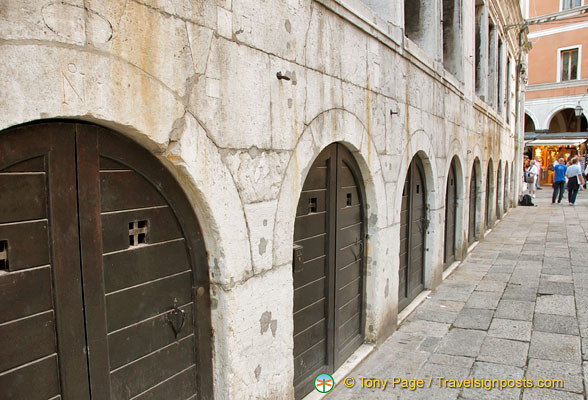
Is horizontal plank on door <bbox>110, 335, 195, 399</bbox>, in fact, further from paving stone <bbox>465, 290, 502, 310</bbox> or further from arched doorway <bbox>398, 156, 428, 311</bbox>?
paving stone <bbox>465, 290, 502, 310</bbox>

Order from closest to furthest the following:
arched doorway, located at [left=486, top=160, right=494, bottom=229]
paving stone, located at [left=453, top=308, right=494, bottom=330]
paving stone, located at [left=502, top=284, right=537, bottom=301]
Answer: paving stone, located at [left=453, top=308, right=494, bottom=330]
paving stone, located at [left=502, top=284, right=537, bottom=301]
arched doorway, located at [left=486, top=160, right=494, bottom=229]

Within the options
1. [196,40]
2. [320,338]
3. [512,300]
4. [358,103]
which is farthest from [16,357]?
[512,300]

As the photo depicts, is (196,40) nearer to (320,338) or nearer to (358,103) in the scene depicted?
(358,103)

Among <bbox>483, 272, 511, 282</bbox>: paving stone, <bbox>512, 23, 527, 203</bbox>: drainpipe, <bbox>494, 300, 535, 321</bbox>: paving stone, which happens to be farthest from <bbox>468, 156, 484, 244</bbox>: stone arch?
<bbox>512, 23, 527, 203</bbox>: drainpipe

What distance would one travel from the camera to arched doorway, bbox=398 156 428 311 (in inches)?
205

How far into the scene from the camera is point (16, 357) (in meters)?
1.49

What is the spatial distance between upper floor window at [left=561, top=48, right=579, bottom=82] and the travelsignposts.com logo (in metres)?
28.8

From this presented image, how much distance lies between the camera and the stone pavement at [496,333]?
136 inches

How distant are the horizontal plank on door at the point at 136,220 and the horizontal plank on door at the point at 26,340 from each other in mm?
341

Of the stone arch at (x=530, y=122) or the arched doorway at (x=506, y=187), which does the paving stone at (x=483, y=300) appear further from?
the stone arch at (x=530, y=122)

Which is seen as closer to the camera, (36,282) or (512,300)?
(36,282)

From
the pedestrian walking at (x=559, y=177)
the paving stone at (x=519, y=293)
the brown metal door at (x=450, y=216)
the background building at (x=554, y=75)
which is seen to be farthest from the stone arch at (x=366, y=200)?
the background building at (x=554, y=75)

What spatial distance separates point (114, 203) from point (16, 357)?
645 millimetres

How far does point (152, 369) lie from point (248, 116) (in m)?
1.35
